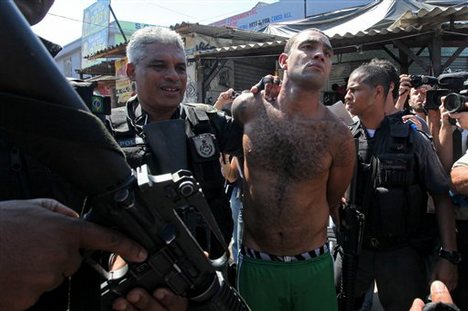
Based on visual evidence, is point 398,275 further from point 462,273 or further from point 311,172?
point 311,172

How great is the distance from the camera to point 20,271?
0.78 meters

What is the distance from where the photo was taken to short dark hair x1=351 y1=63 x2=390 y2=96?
10.6 ft

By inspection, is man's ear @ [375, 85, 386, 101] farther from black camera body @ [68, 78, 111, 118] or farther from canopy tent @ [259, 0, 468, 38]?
canopy tent @ [259, 0, 468, 38]

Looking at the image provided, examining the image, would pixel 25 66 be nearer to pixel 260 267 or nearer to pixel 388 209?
pixel 260 267

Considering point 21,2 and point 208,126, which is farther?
point 208,126

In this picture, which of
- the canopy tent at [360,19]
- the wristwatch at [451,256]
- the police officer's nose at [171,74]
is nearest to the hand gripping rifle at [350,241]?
the wristwatch at [451,256]

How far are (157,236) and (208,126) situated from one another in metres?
1.14

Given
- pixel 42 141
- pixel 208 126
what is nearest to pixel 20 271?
→ pixel 42 141

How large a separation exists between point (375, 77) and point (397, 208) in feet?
3.55

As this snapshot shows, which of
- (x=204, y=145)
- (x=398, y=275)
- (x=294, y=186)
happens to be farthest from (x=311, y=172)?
(x=398, y=275)

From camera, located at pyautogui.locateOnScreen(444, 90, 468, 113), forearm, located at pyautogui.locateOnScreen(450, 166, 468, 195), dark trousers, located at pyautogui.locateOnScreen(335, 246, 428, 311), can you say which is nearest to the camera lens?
camera, located at pyautogui.locateOnScreen(444, 90, 468, 113)

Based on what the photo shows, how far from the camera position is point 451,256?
2.70 m

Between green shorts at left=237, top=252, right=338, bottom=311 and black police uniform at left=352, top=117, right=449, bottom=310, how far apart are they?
1.92 feet

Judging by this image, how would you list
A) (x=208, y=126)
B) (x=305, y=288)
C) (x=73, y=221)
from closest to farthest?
(x=73, y=221) < (x=208, y=126) < (x=305, y=288)
